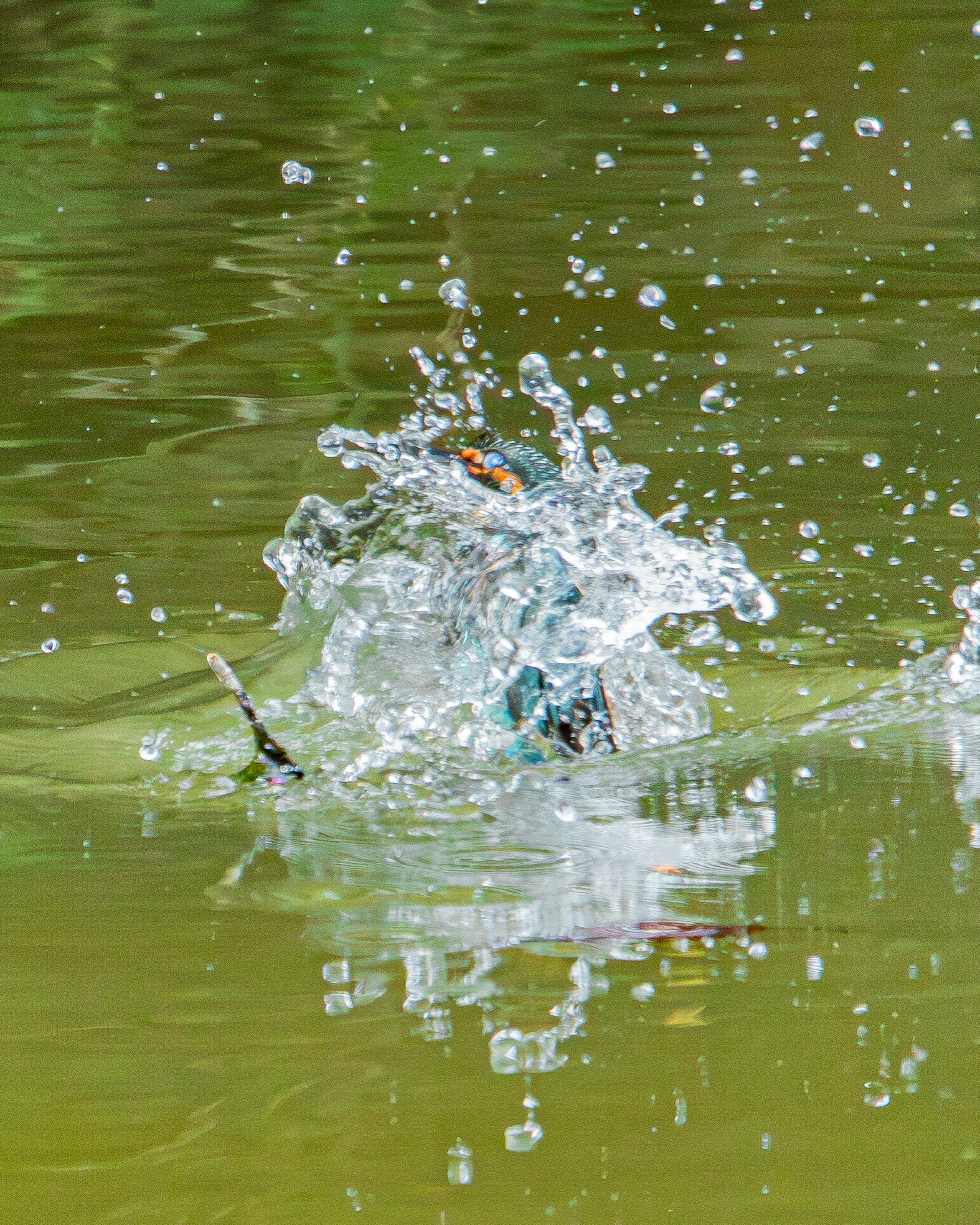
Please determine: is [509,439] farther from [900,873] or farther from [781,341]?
[900,873]

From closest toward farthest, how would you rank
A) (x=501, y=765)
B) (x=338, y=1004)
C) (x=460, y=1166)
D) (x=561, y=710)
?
(x=460, y=1166) < (x=338, y=1004) < (x=501, y=765) < (x=561, y=710)

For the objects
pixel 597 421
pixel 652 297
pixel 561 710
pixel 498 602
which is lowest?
pixel 561 710

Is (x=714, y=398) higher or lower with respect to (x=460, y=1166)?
higher

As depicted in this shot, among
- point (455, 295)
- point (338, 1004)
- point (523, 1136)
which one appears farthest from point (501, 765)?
point (455, 295)

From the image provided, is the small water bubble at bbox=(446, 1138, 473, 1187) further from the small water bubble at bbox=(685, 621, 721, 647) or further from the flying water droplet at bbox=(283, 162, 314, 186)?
the flying water droplet at bbox=(283, 162, 314, 186)

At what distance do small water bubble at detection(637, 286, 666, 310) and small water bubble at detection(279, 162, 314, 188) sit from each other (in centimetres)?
60

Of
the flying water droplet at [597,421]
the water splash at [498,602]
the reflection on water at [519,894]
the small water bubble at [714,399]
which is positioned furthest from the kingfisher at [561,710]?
the small water bubble at [714,399]

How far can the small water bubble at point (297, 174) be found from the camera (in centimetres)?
254

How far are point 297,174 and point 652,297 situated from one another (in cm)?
65

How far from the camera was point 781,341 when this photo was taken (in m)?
2.46

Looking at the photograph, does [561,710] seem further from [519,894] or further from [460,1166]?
[460,1166]

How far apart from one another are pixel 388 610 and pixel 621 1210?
1245mm

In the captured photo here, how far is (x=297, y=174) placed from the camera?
8.34ft

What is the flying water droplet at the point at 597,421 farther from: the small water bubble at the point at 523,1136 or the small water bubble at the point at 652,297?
the small water bubble at the point at 523,1136
